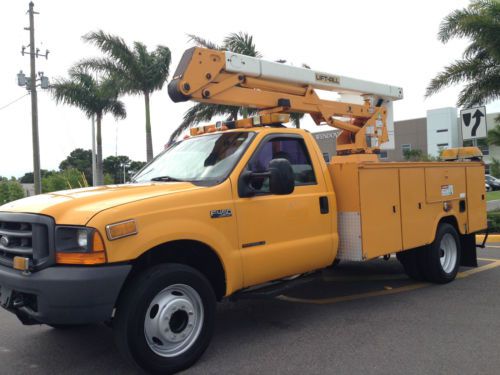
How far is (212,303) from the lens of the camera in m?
4.21

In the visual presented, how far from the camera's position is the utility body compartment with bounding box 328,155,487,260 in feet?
18.1

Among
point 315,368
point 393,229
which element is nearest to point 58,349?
point 315,368

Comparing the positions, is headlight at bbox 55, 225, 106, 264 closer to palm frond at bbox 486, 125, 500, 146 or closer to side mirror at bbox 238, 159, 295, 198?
side mirror at bbox 238, 159, 295, 198

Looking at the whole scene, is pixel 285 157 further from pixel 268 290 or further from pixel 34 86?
pixel 34 86

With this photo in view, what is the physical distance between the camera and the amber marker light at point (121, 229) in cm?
363

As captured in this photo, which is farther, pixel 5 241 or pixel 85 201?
pixel 5 241

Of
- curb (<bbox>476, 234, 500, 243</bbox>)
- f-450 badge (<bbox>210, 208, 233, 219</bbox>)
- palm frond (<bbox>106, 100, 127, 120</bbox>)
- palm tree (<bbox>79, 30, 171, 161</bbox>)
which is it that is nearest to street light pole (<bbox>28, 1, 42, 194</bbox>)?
palm tree (<bbox>79, 30, 171, 161</bbox>)

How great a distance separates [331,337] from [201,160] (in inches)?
85.7

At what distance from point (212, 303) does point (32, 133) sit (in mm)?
20739

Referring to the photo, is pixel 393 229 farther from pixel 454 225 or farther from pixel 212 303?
pixel 212 303

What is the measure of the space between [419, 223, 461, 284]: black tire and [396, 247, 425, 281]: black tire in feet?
0.22

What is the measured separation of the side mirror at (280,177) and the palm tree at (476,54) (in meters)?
12.2

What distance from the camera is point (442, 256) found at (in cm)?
704

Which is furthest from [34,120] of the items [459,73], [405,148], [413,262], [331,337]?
[405,148]
